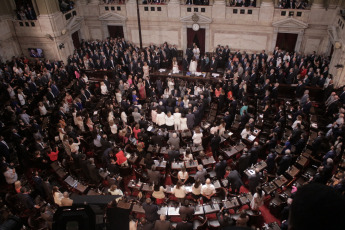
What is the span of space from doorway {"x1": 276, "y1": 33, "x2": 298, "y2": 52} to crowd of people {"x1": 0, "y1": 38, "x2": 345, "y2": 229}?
1.60 m

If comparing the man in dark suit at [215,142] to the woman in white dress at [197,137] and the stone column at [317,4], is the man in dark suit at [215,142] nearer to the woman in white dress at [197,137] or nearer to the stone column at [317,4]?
the woman in white dress at [197,137]

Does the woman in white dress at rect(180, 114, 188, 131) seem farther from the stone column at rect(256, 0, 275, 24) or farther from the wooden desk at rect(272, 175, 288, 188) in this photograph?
Answer: the stone column at rect(256, 0, 275, 24)

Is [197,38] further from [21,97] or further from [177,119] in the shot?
[21,97]

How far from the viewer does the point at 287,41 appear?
17.9 meters

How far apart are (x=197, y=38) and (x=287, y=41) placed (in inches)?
248

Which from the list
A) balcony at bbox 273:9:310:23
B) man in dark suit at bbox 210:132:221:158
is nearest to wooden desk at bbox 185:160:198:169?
A: man in dark suit at bbox 210:132:221:158

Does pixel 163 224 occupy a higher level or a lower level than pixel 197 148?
higher

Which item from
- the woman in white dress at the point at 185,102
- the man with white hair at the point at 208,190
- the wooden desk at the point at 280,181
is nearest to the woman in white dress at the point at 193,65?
the woman in white dress at the point at 185,102

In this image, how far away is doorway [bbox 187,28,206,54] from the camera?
19403 mm

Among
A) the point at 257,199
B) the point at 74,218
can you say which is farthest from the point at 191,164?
the point at 74,218

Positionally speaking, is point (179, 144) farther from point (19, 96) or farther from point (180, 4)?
point (180, 4)

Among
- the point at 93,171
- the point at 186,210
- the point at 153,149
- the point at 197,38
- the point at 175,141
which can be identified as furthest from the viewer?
the point at 197,38

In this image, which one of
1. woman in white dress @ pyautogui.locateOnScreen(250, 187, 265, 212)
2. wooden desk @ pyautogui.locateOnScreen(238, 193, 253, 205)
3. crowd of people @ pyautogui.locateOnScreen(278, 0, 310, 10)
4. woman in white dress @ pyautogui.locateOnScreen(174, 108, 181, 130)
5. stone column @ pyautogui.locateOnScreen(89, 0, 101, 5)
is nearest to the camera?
woman in white dress @ pyautogui.locateOnScreen(250, 187, 265, 212)

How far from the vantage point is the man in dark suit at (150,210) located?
24.6 ft
